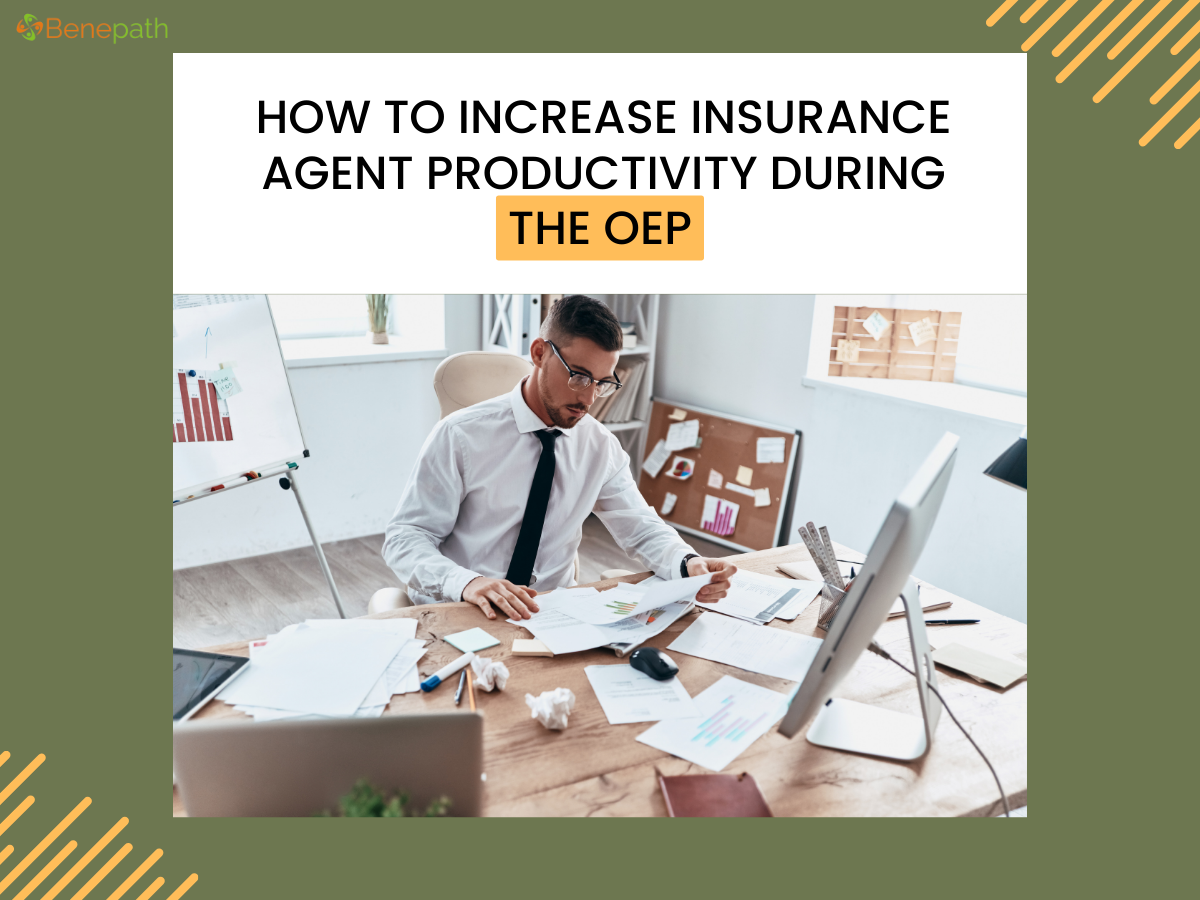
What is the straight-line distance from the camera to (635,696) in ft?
4.43

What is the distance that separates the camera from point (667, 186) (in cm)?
138

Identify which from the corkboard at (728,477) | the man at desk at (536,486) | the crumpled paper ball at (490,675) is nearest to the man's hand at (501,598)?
the man at desk at (536,486)

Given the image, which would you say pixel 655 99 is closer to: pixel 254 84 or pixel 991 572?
pixel 254 84

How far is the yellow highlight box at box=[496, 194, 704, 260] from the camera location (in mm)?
1371

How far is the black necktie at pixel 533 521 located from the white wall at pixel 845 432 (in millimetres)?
1865

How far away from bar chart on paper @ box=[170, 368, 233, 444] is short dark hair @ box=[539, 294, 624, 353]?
4.46ft

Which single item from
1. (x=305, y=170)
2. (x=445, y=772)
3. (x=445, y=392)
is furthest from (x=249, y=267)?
(x=445, y=392)

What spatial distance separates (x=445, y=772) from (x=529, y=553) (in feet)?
3.06

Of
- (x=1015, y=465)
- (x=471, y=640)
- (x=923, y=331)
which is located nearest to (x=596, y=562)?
(x=923, y=331)

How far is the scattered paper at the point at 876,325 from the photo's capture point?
3693 millimetres

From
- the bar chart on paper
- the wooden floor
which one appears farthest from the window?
the bar chart on paper

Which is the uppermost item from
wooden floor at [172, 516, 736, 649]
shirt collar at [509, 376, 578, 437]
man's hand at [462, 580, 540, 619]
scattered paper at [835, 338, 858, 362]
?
scattered paper at [835, 338, 858, 362]
